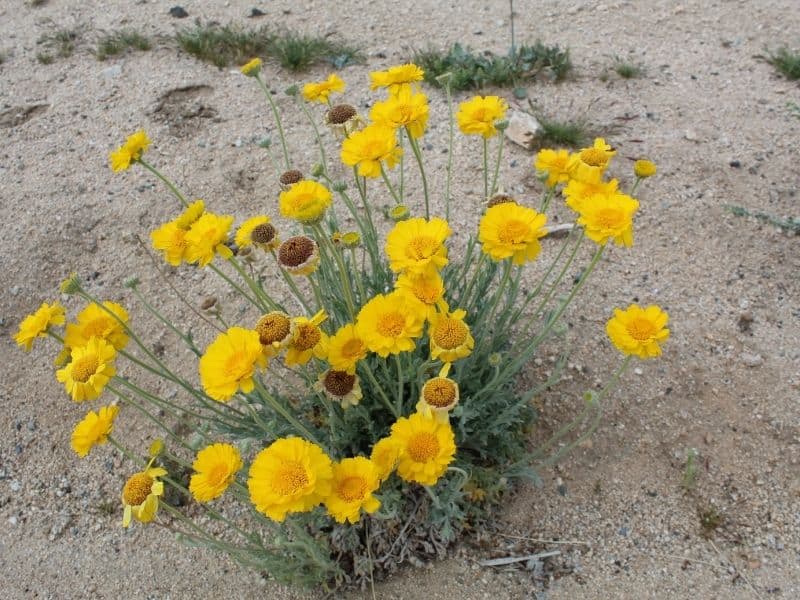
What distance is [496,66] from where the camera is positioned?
5.00 metres

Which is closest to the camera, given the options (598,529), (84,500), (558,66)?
(598,529)

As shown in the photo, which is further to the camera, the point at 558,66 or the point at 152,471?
the point at 558,66

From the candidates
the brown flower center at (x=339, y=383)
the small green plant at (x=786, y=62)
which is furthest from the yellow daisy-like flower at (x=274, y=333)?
the small green plant at (x=786, y=62)

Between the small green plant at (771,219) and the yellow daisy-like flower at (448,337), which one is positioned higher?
the yellow daisy-like flower at (448,337)

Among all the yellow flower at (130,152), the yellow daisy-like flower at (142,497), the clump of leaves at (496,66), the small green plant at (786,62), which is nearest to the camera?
the yellow daisy-like flower at (142,497)

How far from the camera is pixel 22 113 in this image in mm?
5223

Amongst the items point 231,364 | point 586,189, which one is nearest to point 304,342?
point 231,364

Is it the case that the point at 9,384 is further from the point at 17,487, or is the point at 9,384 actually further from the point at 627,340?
the point at 627,340

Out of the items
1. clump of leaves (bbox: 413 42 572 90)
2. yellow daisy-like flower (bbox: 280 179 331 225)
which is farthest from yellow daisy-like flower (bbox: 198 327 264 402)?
clump of leaves (bbox: 413 42 572 90)

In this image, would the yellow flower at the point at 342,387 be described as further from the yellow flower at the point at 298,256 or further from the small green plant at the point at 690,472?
the small green plant at the point at 690,472

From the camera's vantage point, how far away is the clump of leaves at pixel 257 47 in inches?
211

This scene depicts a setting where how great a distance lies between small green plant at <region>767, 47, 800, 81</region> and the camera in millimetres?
4781

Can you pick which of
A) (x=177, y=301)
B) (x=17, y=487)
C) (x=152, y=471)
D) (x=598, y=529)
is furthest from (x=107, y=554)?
(x=598, y=529)

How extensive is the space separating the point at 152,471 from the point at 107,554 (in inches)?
42.8
